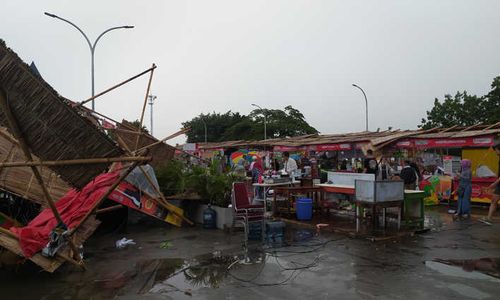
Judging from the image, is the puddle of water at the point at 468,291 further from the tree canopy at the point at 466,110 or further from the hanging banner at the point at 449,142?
the tree canopy at the point at 466,110

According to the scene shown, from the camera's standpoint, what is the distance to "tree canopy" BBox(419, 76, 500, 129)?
42.3 meters

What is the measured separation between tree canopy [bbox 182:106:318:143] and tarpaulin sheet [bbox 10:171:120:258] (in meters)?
51.9

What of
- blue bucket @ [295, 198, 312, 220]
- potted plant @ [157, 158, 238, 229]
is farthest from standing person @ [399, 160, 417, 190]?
potted plant @ [157, 158, 238, 229]

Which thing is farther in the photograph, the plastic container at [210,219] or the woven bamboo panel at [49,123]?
the plastic container at [210,219]

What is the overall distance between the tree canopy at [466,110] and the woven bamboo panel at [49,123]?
41783mm

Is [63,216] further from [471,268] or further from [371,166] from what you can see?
[371,166]

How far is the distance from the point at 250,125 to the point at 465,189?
177 feet

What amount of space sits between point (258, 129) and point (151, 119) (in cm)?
1779

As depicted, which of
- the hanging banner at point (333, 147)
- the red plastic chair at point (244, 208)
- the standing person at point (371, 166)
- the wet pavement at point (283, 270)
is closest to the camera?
the wet pavement at point (283, 270)

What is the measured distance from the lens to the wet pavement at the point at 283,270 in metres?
6.00

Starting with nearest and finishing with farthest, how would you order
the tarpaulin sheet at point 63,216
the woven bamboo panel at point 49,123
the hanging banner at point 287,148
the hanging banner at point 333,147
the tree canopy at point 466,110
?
the woven bamboo panel at point 49,123 → the tarpaulin sheet at point 63,216 → the hanging banner at point 333,147 → the hanging banner at point 287,148 → the tree canopy at point 466,110

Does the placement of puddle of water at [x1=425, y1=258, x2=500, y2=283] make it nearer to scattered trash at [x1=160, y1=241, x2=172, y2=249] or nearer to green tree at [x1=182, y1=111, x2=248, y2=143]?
scattered trash at [x1=160, y1=241, x2=172, y2=249]

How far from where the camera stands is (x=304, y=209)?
11.5 metres

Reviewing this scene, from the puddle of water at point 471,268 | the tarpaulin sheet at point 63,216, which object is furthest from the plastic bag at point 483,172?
the tarpaulin sheet at point 63,216
